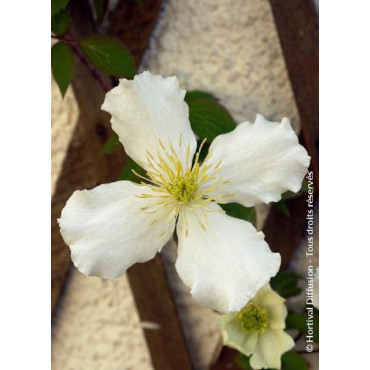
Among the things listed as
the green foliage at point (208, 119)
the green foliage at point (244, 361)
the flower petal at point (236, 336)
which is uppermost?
the green foliage at point (208, 119)

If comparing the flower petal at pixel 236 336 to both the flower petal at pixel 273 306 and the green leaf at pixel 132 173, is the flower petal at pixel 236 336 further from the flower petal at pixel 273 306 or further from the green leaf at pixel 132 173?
the green leaf at pixel 132 173

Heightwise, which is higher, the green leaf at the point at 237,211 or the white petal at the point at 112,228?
the white petal at the point at 112,228

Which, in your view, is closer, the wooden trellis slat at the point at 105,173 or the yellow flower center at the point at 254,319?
the yellow flower center at the point at 254,319

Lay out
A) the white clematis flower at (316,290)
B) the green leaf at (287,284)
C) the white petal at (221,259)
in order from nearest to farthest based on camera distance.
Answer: the white petal at (221,259) → the white clematis flower at (316,290) → the green leaf at (287,284)

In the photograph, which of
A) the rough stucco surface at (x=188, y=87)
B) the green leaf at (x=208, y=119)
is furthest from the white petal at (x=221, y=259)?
the rough stucco surface at (x=188, y=87)

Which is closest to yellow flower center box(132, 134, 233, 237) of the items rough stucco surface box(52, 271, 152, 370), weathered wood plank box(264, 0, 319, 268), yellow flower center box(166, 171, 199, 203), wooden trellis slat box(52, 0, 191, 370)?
yellow flower center box(166, 171, 199, 203)

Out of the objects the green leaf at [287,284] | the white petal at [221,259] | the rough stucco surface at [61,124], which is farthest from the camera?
the rough stucco surface at [61,124]

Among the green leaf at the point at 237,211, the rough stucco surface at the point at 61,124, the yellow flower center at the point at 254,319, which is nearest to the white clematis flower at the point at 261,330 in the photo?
the yellow flower center at the point at 254,319

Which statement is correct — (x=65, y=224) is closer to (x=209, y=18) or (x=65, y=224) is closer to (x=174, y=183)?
(x=174, y=183)

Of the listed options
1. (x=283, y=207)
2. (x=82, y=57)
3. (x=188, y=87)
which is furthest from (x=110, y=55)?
(x=283, y=207)
